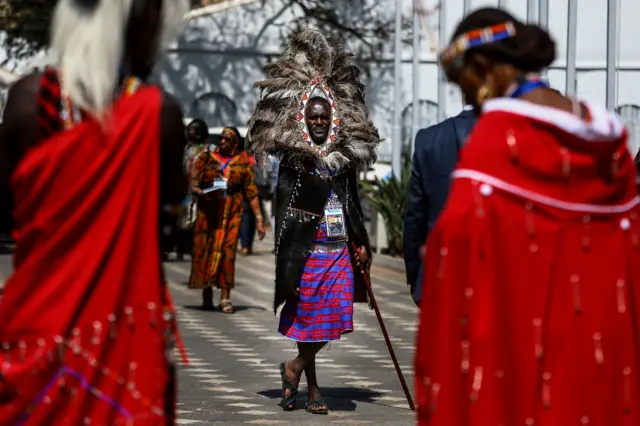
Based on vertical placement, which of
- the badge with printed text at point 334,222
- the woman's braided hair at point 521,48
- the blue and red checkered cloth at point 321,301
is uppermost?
the woman's braided hair at point 521,48

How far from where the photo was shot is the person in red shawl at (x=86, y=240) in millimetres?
4195

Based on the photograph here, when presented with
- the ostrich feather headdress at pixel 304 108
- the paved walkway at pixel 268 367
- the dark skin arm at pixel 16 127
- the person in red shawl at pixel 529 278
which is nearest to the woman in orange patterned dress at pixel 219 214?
the paved walkway at pixel 268 367

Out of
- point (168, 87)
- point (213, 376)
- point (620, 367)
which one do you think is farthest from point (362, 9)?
point (620, 367)

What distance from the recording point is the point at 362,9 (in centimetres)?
3966

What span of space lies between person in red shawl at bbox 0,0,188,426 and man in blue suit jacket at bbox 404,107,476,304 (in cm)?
291

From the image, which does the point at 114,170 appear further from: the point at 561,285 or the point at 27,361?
the point at 561,285

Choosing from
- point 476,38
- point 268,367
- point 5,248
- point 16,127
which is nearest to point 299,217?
point 268,367

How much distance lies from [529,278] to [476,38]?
29.3 inches

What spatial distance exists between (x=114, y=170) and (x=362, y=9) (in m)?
35.8

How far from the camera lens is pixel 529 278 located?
4562mm

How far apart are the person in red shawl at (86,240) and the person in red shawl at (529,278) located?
82 cm

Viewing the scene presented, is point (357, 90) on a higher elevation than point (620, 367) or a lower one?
higher

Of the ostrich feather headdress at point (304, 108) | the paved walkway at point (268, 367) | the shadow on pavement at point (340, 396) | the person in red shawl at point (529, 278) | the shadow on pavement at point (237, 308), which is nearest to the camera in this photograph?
the person in red shawl at point (529, 278)

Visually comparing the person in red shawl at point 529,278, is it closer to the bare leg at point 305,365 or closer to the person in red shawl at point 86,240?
the person in red shawl at point 86,240
